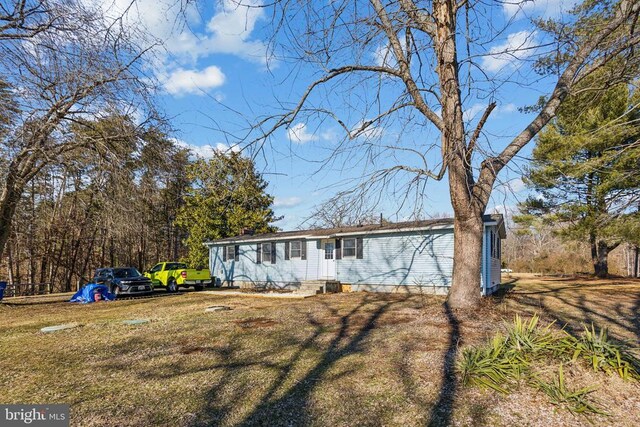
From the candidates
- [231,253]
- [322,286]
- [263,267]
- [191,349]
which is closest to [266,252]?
[263,267]

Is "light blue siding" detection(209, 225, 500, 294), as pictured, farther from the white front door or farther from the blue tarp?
the blue tarp

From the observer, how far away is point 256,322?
852cm

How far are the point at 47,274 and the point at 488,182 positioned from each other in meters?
29.1

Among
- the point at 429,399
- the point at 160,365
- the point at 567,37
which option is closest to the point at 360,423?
the point at 429,399

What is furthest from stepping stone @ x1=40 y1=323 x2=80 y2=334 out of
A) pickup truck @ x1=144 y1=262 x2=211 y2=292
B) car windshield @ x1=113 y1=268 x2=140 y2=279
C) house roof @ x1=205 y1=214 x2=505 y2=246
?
pickup truck @ x1=144 y1=262 x2=211 y2=292

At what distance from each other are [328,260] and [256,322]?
348 inches

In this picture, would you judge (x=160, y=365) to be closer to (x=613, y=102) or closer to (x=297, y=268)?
(x=297, y=268)

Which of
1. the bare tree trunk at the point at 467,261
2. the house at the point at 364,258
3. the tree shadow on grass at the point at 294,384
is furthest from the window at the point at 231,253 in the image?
the bare tree trunk at the point at 467,261

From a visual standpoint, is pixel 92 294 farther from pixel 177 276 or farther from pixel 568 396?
pixel 568 396

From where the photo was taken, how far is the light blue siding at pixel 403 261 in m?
14.0

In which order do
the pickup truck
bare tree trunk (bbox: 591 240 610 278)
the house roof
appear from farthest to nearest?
bare tree trunk (bbox: 591 240 610 278) → the pickup truck → the house roof

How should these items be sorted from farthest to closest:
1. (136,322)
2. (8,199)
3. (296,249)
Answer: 1. (296,249)
2. (8,199)
3. (136,322)

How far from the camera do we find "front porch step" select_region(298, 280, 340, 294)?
52.6 feet

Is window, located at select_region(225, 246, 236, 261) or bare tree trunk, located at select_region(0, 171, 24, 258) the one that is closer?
bare tree trunk, located at select_region(0, 171, 24, 258)
